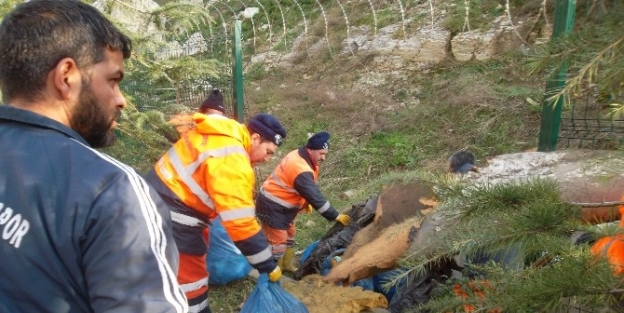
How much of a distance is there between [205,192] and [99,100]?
5.94ft

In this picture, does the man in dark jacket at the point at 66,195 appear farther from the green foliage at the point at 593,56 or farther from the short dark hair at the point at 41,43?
the green foliage at the point at 593,56

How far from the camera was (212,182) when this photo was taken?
287cm

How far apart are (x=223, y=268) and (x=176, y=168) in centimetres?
184

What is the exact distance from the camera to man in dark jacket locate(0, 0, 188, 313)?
1070mm

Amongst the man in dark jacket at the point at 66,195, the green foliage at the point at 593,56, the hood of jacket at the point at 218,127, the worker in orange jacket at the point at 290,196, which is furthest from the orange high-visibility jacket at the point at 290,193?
the man in dark jacket at the point at 66,195

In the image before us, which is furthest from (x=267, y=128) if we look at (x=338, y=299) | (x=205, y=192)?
(x=338, y=299)

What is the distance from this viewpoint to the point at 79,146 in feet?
3.74

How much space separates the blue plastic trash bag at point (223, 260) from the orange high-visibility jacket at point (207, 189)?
1.38m

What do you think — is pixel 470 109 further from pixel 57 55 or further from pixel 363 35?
pixel 57 55

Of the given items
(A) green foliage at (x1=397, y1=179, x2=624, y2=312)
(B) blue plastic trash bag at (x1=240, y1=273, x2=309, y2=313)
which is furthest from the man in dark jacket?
(B) blue plastic trash bag at (x1=240, y1=273, x2=309, y2=313)

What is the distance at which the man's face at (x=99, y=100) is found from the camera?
1206 millimetres

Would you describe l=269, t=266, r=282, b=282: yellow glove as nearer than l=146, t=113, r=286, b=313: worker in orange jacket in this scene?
No

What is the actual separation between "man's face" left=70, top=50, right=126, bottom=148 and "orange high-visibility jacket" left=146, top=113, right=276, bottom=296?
1598 mm

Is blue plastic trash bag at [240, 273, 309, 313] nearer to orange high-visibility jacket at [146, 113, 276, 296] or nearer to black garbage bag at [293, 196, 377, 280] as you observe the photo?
orange high-visibility jacket at [146, 113, 276, 296]
